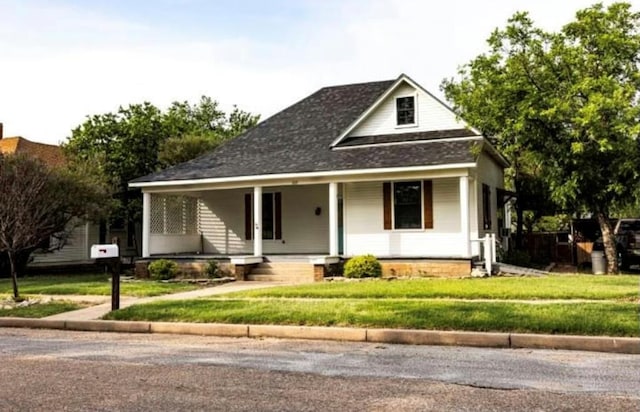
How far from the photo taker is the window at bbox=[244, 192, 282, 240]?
21344mm

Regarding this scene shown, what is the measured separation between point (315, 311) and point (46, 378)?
15.3 ft

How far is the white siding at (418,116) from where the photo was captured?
19.3 meters

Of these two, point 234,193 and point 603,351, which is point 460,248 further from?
point 603,351

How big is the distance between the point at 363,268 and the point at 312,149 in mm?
5423

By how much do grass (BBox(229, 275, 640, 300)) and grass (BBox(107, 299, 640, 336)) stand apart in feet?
2.85

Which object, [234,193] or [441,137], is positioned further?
[234,193]

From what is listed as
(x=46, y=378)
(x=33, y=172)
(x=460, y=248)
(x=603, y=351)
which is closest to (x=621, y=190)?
(x=460, y=248)

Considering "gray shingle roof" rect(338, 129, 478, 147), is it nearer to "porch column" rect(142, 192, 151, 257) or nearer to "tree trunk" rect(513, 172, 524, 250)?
"porch column" rect(142, 192, 151, 257)

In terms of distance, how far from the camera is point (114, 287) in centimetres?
1169

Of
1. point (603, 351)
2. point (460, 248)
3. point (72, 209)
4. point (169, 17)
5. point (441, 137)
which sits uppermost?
→ point (169, 17)

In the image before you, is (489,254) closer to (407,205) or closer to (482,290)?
(407,205)

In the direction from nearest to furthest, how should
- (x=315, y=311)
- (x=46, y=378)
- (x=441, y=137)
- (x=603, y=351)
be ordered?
(x=46, y=378) < (x=603, y=351) < (x=315, y=311) < (x=441, y=137)

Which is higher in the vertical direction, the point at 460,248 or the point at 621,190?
the point at 621,190

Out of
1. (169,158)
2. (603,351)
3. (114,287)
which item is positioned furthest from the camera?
(169,158)
